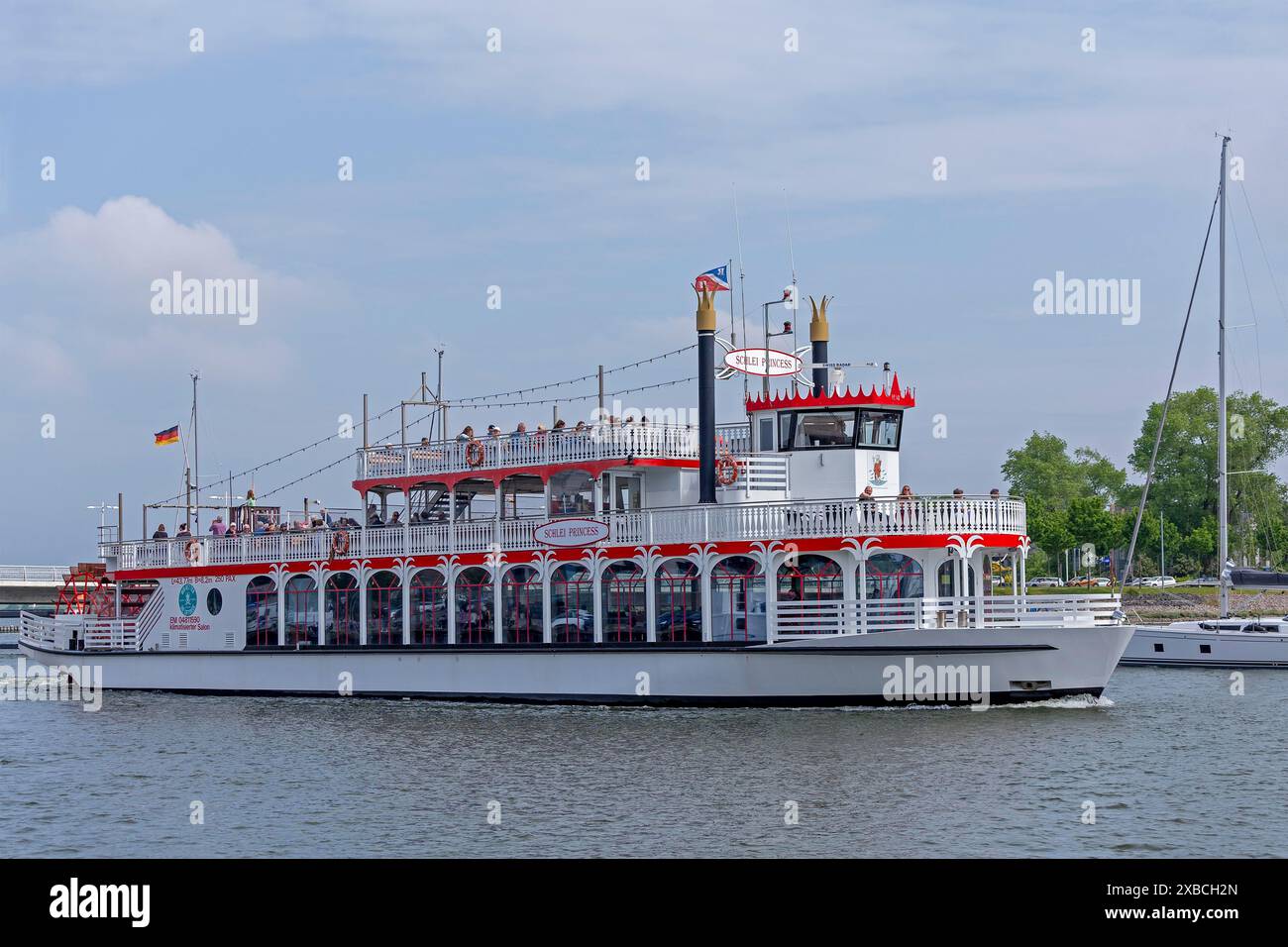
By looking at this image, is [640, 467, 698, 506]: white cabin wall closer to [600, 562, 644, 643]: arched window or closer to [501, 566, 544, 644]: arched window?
[600, 562, 644, 643]: arched window

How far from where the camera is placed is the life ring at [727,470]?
36.8 metres

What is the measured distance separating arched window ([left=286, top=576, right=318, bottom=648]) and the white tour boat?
0.07 m

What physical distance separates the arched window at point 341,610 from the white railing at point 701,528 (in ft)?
2.40

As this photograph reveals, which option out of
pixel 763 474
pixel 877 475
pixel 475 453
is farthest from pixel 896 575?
pixel 475 453

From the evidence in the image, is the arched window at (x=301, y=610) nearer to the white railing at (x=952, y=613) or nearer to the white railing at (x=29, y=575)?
the white railing at (x=952, y=613)

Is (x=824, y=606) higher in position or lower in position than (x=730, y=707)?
higher

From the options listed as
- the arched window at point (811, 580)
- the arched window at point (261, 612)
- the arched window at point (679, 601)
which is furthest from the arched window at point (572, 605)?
the arched window at point (261, 612)

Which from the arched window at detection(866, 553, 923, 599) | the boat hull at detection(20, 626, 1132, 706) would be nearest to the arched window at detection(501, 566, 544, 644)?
the boat hull at detection(20, 626, 1132, 706)

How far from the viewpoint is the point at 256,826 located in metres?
23.3
